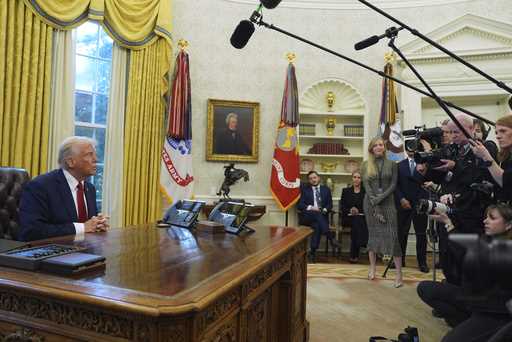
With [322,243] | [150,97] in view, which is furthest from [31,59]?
[322,243]

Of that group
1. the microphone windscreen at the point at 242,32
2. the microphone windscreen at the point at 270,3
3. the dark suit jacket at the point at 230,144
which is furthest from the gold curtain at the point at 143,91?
the microphone windscreen at the point at 270,3

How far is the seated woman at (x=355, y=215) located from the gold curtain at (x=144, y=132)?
278 centimetres

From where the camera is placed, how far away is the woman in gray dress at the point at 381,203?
3998 mm

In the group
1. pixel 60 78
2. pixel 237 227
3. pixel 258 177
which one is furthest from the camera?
pixel 258 177

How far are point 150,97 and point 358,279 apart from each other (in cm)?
367

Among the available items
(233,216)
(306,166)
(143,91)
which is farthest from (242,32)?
(306,166)

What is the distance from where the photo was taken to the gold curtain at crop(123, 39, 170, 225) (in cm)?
509

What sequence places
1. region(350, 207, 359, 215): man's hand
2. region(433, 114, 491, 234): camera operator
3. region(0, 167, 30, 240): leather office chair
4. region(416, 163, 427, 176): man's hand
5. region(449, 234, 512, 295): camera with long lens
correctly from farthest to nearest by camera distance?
region(350, 207, 359, 215): man's hand
region(416, 163, 427, 176): man's hand
region(433, 114, 491, 234): camera operator
region(0, 167, 30, 240): leather office chair
region(449, 234, 512, 295): camera with long lens

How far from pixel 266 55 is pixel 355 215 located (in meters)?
3.00

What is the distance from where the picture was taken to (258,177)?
20.1 feet

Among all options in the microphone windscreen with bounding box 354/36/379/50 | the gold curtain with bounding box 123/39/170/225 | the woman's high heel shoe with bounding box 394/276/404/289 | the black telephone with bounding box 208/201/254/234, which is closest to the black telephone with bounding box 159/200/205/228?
the black telephone with bounding box 208/201/254/234

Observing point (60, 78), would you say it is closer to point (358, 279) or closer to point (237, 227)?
point (237, 227)

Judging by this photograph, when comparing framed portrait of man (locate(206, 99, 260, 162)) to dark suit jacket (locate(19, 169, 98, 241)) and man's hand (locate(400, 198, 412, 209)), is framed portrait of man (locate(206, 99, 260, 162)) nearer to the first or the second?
man's hand (locate(400, 198, 412, 209))

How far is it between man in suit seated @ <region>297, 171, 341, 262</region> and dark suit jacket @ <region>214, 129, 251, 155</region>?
1165mm
